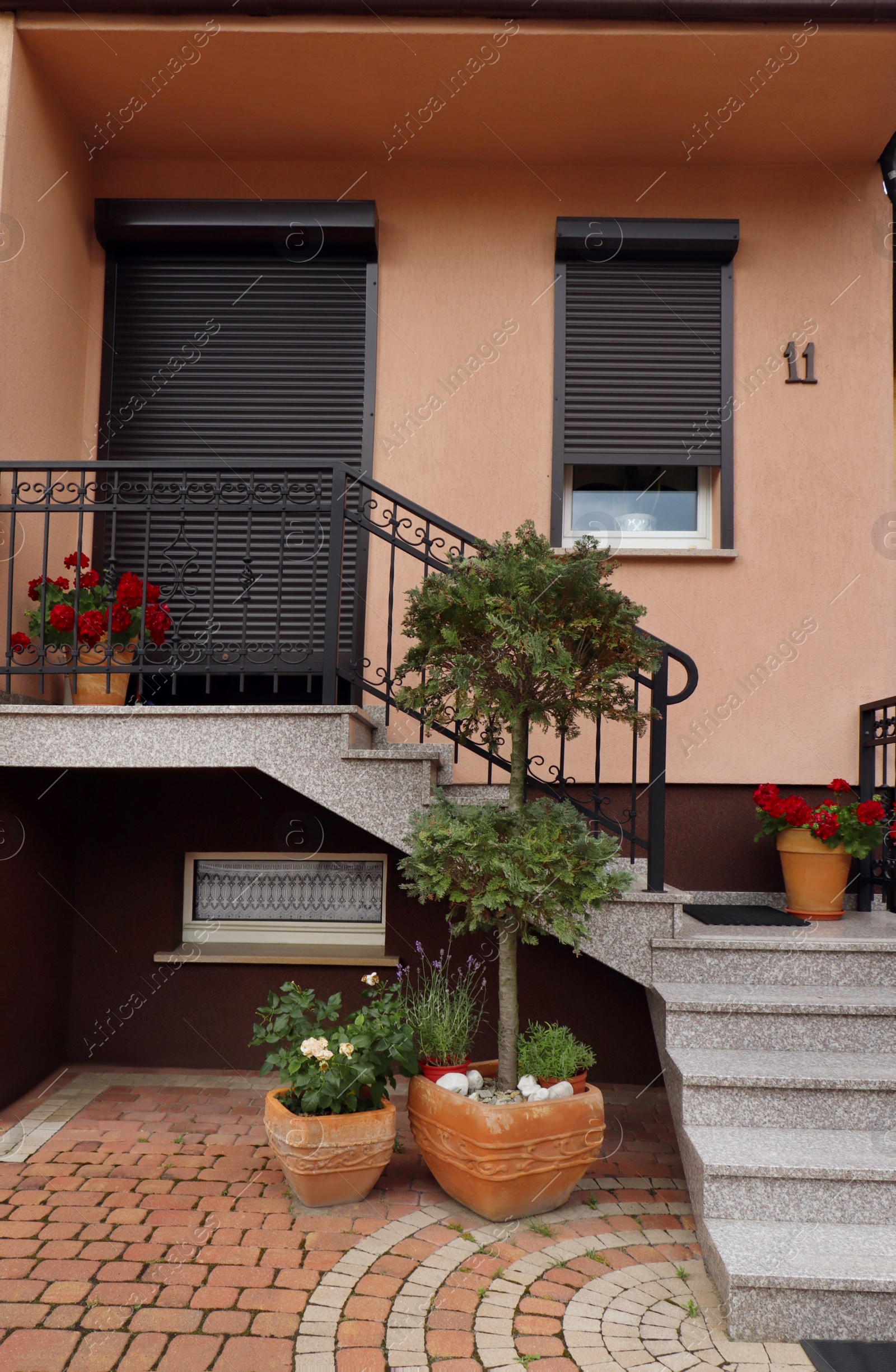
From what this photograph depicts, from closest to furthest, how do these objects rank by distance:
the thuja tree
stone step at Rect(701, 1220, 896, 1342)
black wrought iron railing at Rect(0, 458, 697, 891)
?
stone step at Rect(701, 1220, 896, 1342)
the thuja tree
black wrought iron railing at Rect(0, 458, 697, 891)

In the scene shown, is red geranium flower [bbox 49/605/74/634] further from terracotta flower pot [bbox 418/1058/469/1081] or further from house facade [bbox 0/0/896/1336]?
terracotta flower pot [bbox 418/1058/469/1081]

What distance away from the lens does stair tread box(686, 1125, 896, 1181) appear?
9.01 feet

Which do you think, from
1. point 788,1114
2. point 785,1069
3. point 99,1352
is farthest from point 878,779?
point 99,1352

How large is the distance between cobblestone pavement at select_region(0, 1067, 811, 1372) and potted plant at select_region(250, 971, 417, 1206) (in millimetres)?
138

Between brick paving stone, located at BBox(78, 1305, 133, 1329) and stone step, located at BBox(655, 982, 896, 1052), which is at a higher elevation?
stone step, located at BBox(655, 982, 896, 1052)

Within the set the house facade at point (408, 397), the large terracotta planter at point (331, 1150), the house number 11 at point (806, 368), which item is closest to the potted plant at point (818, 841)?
the house facade at point (408, 397)

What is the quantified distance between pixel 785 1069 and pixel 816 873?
4.87 feet

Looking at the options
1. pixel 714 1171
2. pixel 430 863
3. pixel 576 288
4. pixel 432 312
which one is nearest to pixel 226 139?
pixel 432 312

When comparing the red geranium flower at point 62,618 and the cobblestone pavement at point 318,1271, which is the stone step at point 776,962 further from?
the red geranium flower at point 62,618

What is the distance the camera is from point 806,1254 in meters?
2.56

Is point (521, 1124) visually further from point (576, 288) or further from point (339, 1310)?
point (576, 288)

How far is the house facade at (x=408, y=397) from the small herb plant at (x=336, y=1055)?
128 centimetres

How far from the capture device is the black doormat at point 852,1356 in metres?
2.33

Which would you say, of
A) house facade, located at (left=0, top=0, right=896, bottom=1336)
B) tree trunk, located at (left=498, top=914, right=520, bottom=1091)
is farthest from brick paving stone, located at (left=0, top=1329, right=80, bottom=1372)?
house facade, located at (left=0, top=0, right=896, bottom=1336)
